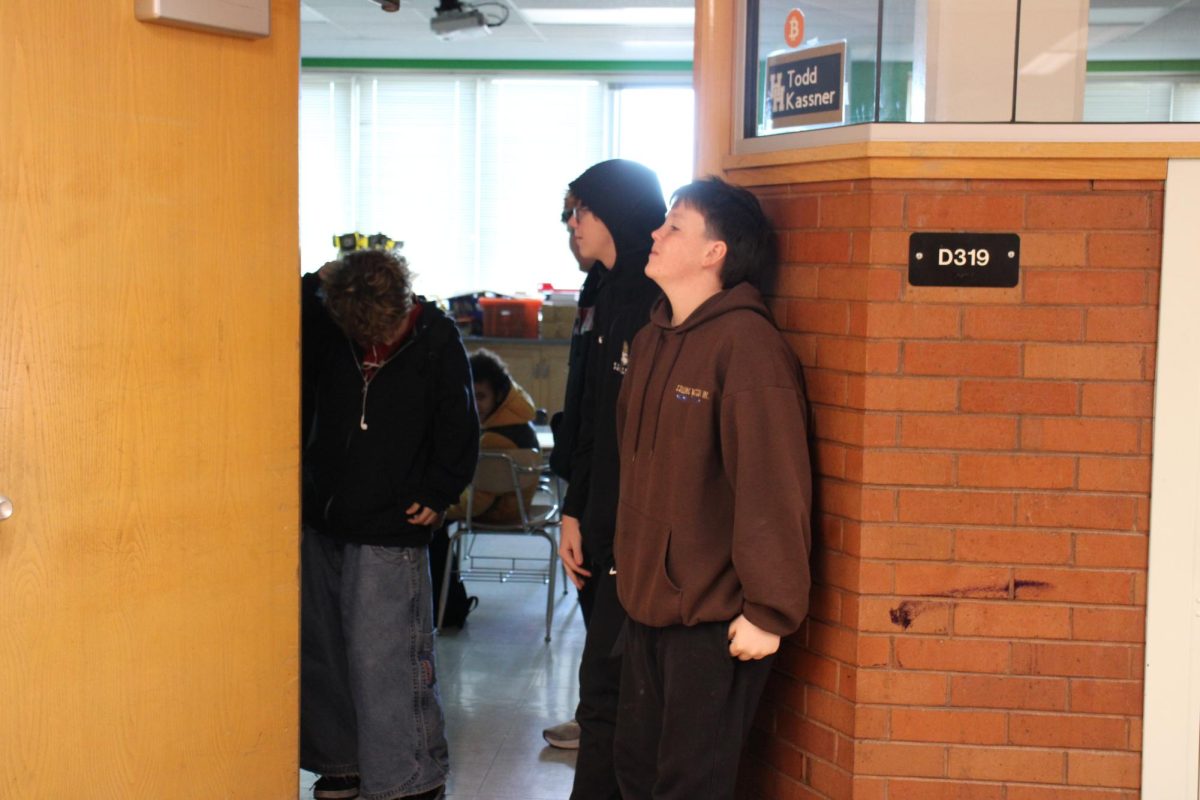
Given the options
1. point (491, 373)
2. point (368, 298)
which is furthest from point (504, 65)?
point (368, 298)

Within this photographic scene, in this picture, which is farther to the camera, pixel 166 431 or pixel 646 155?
pixel 646 155

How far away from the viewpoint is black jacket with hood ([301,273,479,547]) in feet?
10.5

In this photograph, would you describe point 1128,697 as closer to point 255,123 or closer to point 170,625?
point 170,625

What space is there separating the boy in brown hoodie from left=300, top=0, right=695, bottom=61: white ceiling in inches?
240

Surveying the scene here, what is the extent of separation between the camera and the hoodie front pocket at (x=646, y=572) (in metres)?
2.32

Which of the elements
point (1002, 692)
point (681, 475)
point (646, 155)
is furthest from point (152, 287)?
point (646, 155)

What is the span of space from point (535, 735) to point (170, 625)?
1503 mm

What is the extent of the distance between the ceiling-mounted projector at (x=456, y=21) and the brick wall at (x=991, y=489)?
6.00m

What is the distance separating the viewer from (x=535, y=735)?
3902mm

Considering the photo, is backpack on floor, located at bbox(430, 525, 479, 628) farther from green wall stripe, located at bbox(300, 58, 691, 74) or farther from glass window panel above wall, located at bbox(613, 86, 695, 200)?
green wall stripe, located at bbox(300, 58, 691, 74)

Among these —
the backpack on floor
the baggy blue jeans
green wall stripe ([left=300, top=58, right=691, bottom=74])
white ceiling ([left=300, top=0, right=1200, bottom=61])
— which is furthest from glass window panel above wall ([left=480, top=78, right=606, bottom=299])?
the baggy blue jeans

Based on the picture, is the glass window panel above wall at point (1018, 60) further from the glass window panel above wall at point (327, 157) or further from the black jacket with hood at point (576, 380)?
the glass window panel above wall at point (327, 157)

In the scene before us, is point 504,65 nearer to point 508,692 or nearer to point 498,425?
point 498,425

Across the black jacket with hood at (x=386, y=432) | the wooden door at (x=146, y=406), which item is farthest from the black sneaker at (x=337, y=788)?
the black jacket with hood at (x=386, y=432)
